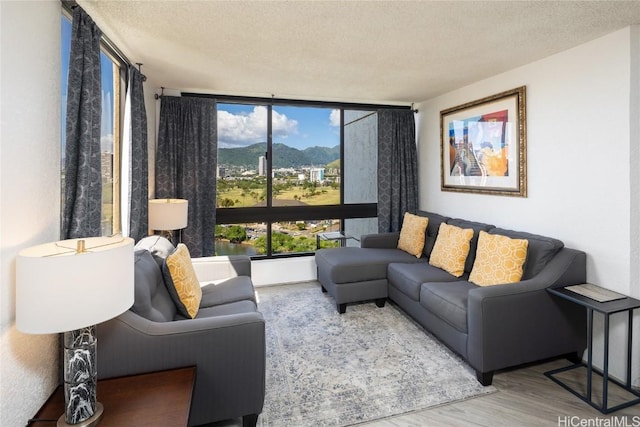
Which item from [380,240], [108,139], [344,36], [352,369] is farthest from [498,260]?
[108,139]

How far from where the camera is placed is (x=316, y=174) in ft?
15.3

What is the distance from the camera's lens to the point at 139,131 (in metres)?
2.92

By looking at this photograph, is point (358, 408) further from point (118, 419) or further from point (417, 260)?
point (417, 260)

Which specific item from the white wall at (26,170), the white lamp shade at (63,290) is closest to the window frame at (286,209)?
the white wall at (26,170)

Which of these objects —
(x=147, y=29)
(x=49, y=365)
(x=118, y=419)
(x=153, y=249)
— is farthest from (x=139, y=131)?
(x=118, y=419)

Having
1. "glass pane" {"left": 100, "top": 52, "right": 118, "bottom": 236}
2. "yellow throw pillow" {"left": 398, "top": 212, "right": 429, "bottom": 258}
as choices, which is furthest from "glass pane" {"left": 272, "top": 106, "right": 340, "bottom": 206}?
"glass pane" {"left": 100, "top": 52, "right": 118, "bottom": 236}

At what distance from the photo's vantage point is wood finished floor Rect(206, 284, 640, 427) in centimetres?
194

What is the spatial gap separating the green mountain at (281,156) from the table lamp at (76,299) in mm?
3016

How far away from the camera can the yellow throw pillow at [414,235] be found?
12.8 feet

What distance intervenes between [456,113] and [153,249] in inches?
139

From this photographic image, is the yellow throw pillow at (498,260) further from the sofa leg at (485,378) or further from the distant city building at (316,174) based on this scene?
the distant city building at (316,174)

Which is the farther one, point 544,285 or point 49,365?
point 544,285

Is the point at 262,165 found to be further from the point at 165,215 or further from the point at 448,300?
the point at 448,300

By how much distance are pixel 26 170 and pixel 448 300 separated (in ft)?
8.74
